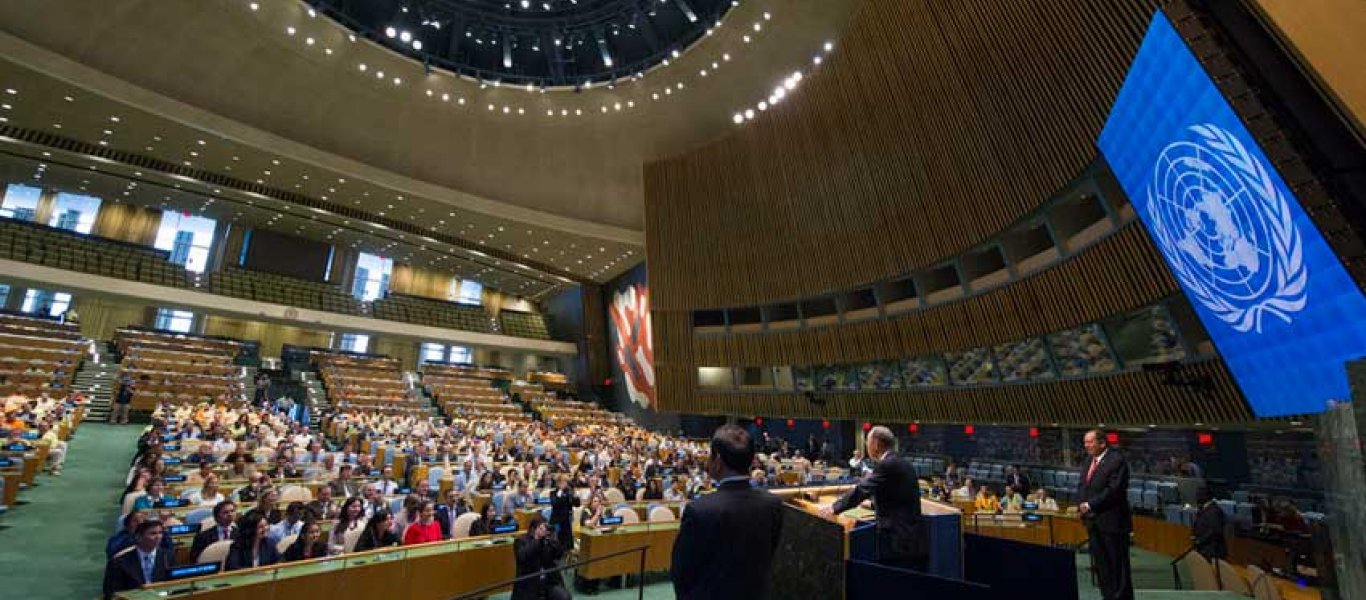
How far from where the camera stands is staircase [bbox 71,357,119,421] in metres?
17.0

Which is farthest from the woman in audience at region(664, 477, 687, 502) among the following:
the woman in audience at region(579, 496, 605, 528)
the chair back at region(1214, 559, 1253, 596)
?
the chair back at region(1214, 559, 1253, 596)

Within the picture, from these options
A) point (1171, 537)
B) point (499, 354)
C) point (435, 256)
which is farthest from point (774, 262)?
point (499, 354)

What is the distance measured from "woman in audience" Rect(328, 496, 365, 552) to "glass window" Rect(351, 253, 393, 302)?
3035cm

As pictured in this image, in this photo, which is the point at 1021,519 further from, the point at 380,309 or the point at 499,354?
the point at 499,354

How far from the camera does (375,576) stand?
543 centimetres

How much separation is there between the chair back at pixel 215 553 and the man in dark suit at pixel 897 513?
18.3 ft

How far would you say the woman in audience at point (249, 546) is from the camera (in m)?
5.24

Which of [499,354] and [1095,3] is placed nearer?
[1095,3]

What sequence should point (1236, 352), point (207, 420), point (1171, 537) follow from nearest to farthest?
point (1236, 352), point (1171, 537), point (207, 420)

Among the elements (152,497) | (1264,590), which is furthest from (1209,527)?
(152,497)

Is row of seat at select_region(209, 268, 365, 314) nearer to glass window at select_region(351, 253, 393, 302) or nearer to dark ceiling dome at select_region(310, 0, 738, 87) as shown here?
glass window at select_region(351, 253, 393, 302)

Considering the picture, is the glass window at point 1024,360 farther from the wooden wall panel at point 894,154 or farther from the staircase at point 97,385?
the staircase at point 97,385

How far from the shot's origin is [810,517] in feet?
10.7

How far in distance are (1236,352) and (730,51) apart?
1419 centimetres
